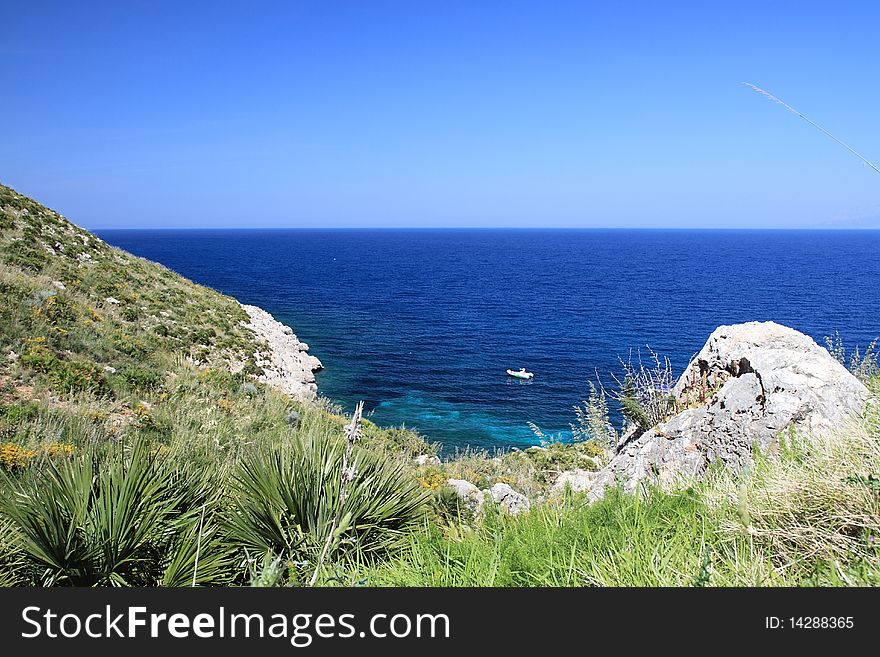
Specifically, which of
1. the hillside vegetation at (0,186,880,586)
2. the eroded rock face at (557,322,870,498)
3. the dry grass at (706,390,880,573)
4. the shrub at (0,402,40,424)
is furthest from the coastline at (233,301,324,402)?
the dry grass at (706,390,880,573)

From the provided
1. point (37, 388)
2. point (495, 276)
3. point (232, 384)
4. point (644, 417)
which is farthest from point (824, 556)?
point (495, 276)

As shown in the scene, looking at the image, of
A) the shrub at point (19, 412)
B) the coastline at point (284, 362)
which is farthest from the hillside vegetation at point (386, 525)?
the coastline at point (284, 362)

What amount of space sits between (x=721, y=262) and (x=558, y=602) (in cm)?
12030

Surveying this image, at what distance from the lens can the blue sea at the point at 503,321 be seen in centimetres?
2719

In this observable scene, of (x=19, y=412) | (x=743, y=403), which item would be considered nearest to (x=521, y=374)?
(x=19, y=412)

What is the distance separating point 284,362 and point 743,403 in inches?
902

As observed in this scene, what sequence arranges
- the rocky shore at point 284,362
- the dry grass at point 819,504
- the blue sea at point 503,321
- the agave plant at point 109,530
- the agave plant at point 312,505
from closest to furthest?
1. the dry grass at point 819,504
2. the agave plant at point 109,530
3. the agave plant at point 312,505
4. the rocky shore at point 284,362
5. the blue sea at point 503,321

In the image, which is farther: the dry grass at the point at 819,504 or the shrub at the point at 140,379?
the shrub at the point at 140,379

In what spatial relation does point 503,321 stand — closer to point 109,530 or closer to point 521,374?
point 521,374

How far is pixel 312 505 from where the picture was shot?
157 inches

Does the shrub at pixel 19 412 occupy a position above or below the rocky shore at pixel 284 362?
above

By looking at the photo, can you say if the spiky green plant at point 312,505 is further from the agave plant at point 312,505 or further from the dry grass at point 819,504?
the dry grass at point 819,504

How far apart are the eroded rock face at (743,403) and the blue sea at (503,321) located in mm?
9686

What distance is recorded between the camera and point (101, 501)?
3.53 m
